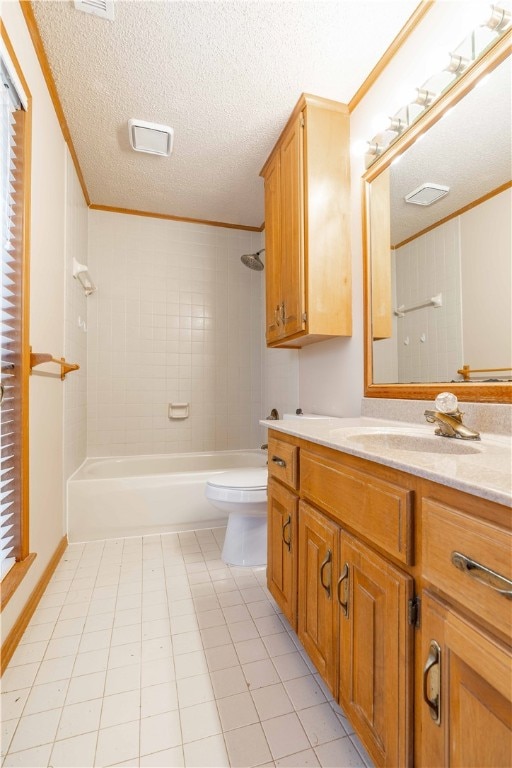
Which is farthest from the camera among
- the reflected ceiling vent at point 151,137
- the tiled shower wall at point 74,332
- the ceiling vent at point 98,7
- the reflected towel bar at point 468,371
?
the tiled shower wall at point 74,332

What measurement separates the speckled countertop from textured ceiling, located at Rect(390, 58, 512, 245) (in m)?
0.74

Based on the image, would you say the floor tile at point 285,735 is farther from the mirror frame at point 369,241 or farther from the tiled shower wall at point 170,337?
the tiled shower wall at point 170,337

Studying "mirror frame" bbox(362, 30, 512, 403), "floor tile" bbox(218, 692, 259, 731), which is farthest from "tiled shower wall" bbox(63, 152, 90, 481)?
"mirror frame" bbox(362, 30, 512, 403)

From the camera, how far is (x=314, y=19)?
1409mm

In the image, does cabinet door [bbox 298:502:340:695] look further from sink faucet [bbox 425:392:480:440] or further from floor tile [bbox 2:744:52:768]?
floor tile [bbox 2:744:52:768]

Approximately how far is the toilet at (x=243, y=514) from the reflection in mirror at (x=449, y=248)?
32.8 inches

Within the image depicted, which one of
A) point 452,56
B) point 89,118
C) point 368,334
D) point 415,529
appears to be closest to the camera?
point 415,529

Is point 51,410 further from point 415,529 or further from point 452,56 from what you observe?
point 452,56


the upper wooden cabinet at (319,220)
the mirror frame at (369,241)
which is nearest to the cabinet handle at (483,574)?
the mirror frame at (369,241)

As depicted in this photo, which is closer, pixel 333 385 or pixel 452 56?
pixel 452 56

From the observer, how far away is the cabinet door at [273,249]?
2047 mm

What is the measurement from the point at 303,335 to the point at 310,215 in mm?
562

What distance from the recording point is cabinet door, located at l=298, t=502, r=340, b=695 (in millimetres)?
972

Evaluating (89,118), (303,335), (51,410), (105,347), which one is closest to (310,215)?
(303,335)
